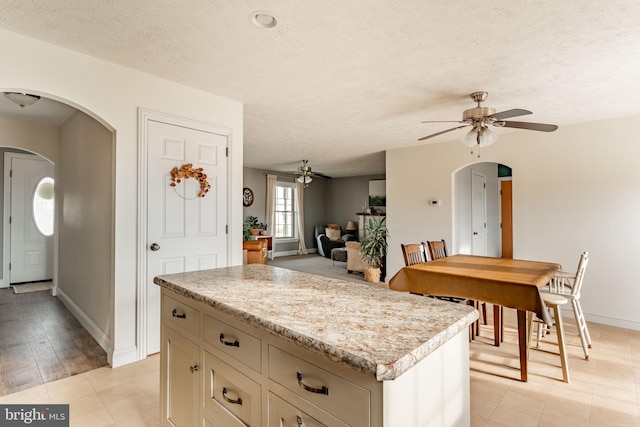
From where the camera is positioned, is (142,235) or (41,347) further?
(41,347)

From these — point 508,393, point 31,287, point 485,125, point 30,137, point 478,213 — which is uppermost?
point 30,137

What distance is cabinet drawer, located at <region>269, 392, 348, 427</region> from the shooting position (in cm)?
90

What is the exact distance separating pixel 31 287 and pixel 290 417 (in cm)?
622

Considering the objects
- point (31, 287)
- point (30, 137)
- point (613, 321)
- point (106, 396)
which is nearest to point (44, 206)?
point (31, 287)

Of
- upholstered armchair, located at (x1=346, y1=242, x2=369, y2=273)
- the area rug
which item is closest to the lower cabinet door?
the area rug

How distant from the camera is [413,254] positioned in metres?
3.42

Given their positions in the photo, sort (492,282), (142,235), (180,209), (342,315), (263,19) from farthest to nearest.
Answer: (180,209), (142,235), (492,282), (263,19), (342,315)

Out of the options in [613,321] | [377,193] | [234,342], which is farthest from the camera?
[377,193]

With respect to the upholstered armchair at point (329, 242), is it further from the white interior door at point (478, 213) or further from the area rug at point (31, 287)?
the area rug at point (31, 287)

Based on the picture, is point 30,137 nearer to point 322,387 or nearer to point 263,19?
point 263,19

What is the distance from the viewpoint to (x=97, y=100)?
253cm

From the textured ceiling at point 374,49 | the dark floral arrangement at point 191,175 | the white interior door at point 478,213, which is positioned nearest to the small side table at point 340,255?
the white interior door at point 478,213

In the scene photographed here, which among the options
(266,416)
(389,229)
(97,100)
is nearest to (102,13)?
(97,100)

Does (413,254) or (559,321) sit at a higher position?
(413,254)
